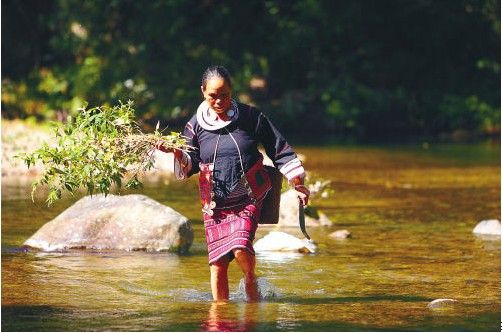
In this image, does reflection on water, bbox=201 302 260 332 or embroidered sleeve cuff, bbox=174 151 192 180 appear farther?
embroidered sleeve cuff, bbox=174 151 192 180

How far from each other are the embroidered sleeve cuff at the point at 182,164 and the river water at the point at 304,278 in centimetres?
81

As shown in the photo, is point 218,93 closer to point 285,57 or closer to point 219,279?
point 219,279

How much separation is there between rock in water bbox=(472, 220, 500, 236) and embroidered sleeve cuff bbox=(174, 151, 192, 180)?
4575 mm

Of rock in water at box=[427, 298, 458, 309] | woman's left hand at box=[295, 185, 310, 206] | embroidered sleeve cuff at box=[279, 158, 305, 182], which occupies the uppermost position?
embroidered sleeve cuff at box=[279, 158, 305, 182]

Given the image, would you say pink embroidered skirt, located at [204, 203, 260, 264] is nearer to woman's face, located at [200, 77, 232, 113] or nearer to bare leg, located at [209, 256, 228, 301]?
bare leg, located at [209, 256, 228, 301]

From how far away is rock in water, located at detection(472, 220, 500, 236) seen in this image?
11320mm

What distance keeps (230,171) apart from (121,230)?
2871 mm

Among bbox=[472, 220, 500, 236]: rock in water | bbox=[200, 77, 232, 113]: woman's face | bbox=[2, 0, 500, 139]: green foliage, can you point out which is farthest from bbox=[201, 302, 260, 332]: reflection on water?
bbox=[2, 0, 500, 139]: green foliage

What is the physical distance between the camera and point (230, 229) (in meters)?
7.51

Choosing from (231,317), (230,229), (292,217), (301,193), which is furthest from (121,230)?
(231,317)

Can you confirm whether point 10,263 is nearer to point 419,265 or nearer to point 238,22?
point 419,265

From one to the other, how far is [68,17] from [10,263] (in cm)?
1915

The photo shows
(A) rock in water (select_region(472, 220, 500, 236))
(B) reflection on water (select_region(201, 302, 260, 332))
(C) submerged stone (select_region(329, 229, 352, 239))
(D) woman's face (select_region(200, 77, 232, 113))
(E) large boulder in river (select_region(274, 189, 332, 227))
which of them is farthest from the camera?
(E) large boulder in river (select_region(274, 189, 332, 227))

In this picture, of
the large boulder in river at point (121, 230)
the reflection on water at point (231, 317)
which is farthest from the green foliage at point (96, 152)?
the large boulder in river at point (121, 230)
